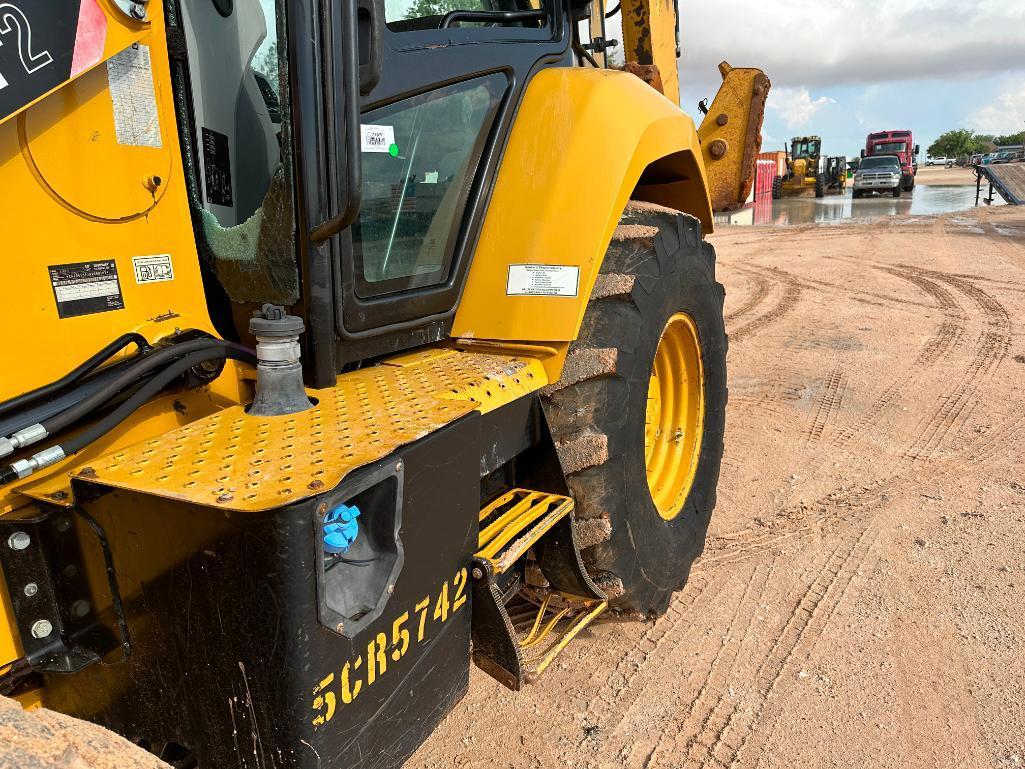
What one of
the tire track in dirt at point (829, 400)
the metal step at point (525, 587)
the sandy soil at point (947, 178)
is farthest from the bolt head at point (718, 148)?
the sandy soil at point (947, 178)

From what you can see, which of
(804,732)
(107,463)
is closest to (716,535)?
(804,732)

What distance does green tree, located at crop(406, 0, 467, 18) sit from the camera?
2025mm

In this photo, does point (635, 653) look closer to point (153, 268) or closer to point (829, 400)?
point (153, 268)

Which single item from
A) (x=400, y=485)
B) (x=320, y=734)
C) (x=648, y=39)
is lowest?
(x=320, y=734)

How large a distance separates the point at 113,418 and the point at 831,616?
2.46 meters

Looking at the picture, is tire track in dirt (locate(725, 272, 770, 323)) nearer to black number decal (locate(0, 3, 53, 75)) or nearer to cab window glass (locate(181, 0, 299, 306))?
cab window glass (locate(181, 0, 299, 306))

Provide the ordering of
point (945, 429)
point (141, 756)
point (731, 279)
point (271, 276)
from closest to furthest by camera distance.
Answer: point (141, 756) < point (271, 276) < point (945, 429) < point (731, 279)

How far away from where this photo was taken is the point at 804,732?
2154 millimetres

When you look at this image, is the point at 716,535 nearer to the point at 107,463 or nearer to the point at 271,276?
the point at 271,276

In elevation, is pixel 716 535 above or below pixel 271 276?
below

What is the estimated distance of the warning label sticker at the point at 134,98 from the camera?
1.39 metres

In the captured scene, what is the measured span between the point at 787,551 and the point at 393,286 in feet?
7.15

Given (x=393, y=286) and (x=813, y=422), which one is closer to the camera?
(x=393, y=286)

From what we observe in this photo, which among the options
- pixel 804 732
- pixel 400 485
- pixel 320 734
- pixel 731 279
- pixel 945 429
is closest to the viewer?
pixel 320 734
